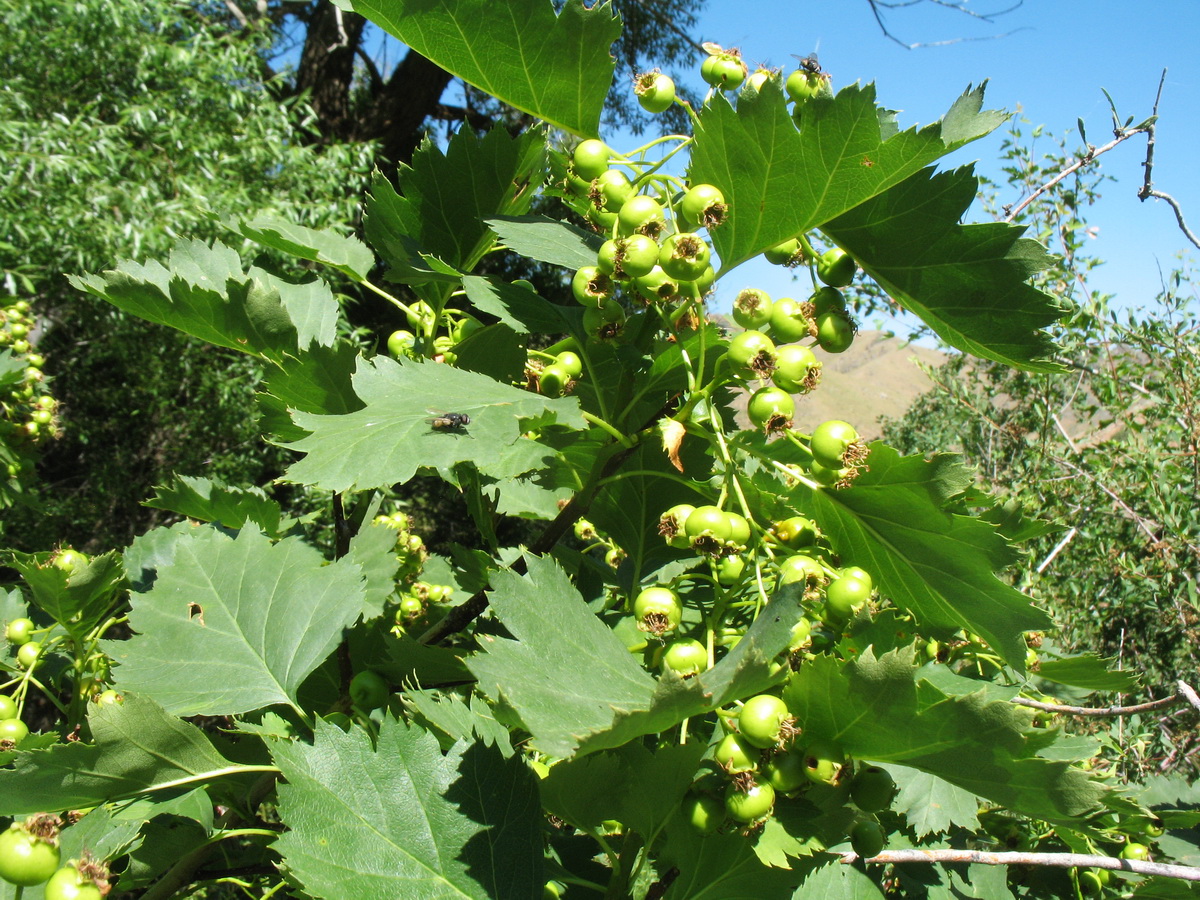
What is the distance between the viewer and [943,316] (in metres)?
0.86

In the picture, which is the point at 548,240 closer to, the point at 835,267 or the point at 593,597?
the point at 835,267

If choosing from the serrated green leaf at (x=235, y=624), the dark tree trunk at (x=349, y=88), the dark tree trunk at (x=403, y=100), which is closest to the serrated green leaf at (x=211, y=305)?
the serrated green leaf at (x=235, y=624)

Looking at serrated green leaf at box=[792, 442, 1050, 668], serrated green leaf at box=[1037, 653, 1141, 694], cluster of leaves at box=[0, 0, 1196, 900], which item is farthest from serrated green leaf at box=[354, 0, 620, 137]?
serrated green leaf at box=[1037, 653, 1141, 694]

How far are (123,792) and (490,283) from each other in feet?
2.42

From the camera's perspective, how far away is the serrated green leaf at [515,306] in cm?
90

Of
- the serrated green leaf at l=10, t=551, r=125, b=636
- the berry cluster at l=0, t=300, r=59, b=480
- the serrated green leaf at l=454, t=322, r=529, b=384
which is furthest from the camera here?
the berry cluster at l=0, t=300, r=59, b=480

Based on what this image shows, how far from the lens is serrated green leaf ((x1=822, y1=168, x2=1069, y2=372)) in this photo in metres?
0.80

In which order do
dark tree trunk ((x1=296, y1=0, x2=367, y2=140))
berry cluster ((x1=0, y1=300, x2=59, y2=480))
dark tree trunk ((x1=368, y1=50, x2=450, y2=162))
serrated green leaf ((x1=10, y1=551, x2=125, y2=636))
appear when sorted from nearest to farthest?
serrated green leaf ((x1=10, y1=551, x2=125, y2=636)), berry cluster ((x1=0, y1=300, x2=59, y2=480)), dark tree trunk ((x1=296, y1=0, x2=367, y2=140)), dark tree trunk ((x1=368, y1=50, x2=450, y2=162))

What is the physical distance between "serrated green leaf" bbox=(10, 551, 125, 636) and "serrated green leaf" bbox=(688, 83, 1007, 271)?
1084 mm

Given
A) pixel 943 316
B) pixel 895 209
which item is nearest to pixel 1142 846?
pixel 943 316

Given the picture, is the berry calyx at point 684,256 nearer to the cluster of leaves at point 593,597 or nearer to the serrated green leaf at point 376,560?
the cluster of leaves at point 593,597

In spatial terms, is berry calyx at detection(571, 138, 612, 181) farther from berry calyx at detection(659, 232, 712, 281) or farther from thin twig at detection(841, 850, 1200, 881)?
thin twig at detection(841, 850, 1200, 881)

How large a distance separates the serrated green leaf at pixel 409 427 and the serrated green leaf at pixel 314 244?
0.35 meters

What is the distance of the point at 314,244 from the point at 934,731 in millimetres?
1087
